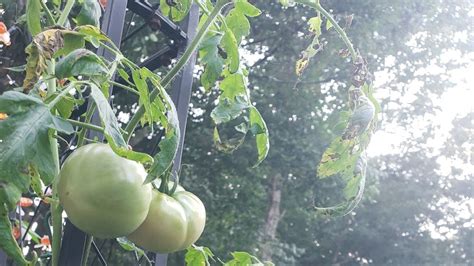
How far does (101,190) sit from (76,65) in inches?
4.1

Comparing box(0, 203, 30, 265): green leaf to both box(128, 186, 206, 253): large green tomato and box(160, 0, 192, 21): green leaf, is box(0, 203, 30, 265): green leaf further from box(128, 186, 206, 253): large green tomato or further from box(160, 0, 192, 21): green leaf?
box(160, 0, 192, 21): green leaf

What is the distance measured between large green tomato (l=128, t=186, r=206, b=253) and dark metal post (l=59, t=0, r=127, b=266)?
0.05 m

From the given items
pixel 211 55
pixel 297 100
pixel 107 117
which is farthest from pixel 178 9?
pixel 297 100

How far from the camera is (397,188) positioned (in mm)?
10047

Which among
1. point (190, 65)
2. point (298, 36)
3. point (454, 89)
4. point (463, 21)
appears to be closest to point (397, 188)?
point (454, 89)

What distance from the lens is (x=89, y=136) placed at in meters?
0.71

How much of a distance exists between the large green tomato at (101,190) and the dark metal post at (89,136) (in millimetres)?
83

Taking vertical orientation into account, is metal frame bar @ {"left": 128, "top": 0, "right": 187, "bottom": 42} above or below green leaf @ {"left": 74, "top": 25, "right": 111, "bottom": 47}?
above

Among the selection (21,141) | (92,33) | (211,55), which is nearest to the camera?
(21,141)

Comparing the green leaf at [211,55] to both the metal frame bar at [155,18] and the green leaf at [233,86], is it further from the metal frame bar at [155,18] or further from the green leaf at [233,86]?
the metal frame bar at [155,18]

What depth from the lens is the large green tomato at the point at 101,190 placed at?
0.54 meters

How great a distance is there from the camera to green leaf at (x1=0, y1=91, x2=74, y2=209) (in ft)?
1.59

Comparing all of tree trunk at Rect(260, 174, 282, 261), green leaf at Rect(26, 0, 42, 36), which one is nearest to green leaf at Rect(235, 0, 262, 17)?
green leaf at Rect(26, 0, 42, 36)

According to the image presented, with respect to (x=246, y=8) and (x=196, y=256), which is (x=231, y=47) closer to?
(x=246, y=8)
